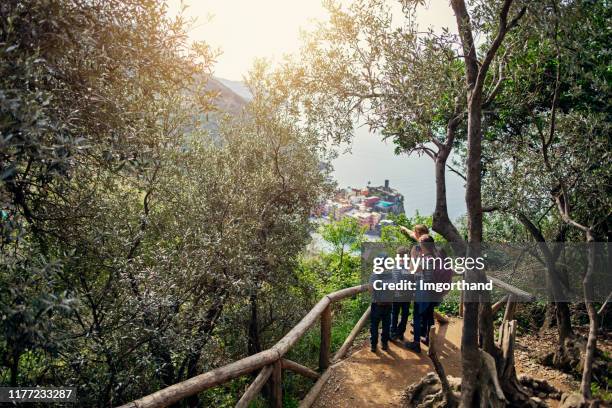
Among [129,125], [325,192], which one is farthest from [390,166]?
[129,125]

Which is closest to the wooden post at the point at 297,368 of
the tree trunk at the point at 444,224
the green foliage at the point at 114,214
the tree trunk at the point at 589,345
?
the green foliage at the point at 114,214

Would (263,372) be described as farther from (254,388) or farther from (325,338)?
(325,338)

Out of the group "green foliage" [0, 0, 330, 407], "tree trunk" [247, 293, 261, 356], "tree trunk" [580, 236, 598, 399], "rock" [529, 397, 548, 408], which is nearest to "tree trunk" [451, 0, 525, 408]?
"rock" [529, 397, 548, 408]

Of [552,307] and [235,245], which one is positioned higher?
[235,245]

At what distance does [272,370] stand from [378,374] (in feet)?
8.26

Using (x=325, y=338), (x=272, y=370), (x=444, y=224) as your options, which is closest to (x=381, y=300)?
(x=325, y=338)

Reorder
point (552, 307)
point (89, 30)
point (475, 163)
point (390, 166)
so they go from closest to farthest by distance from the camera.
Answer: point (89, 30) → point (475, 163) → point (552, 307) → point (390, 166)

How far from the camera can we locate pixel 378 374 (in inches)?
267

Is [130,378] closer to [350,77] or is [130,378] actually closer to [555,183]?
[350,77]

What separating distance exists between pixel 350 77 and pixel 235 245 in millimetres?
4446

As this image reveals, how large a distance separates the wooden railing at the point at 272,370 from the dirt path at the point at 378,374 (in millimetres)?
237

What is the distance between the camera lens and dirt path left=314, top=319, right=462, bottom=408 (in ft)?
20.1

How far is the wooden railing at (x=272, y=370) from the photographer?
3619mm

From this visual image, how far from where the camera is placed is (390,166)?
130 metres
